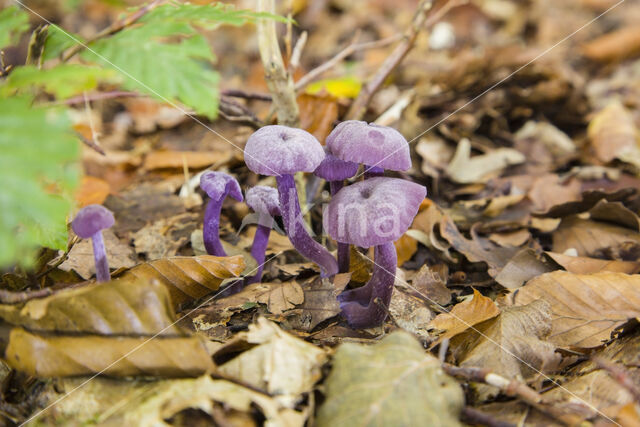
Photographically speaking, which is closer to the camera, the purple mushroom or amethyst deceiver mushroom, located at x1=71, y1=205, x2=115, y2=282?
amethyst deceiver mushroom, located at x1=71, y1=205, x2=115, y2=282

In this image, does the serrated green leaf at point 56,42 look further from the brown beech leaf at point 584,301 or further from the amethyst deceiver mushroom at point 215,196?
the brown beech leaf at point 584,301

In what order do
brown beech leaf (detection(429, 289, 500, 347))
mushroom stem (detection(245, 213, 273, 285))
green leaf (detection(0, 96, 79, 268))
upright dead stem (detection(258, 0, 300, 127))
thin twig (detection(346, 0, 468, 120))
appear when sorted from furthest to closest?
thin twig (detection(346, 0, 468, 120)) < upright dead stem (detection(258, 0, 300, 127)) < mushroom stem (detection(245, 213, 273, 285)) < brown beech leaf (detection(429, 289, 500, 347)) < green leaf (detection(0, 96, 79, 268))

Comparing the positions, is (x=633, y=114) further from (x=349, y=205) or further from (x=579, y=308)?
(x=349, y=205)

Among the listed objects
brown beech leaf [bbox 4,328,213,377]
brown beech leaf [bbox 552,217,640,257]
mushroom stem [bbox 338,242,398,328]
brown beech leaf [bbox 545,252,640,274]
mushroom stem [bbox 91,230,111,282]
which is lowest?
brown beech leaf [bbox 552,217,640,257]

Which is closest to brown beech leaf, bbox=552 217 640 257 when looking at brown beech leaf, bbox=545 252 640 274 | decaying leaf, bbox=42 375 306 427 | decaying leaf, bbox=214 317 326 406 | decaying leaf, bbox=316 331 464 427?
brown beech leaf, bbox=545 252 640 274

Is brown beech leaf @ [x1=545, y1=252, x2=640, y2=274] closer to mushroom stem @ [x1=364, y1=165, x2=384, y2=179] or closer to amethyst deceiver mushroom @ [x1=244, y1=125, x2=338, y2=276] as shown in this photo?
mushroom stem @ [x1=364, y1=165, x2=384, y2=179]

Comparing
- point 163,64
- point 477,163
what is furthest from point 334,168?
point 477,163

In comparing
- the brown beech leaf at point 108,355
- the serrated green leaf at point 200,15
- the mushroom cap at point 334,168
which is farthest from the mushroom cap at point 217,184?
the brown beech leaf at point 108,355
